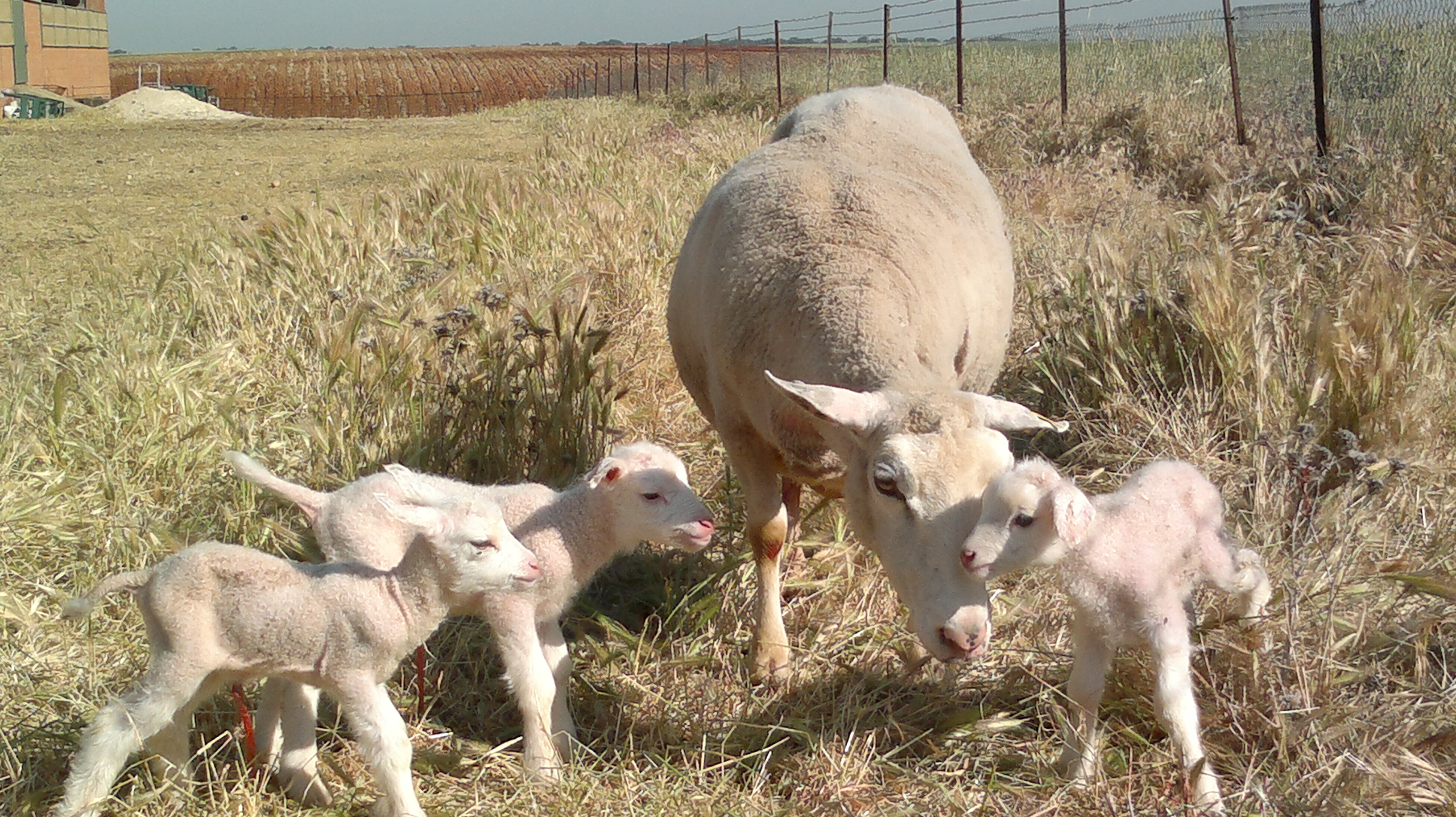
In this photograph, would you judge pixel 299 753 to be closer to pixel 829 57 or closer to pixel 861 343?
pixel 861 343

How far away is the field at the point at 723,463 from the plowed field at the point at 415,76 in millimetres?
23779

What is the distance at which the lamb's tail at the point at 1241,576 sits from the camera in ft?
8.39

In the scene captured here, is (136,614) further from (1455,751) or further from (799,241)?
(1455,751)

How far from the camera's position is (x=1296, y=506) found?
11.7 feet

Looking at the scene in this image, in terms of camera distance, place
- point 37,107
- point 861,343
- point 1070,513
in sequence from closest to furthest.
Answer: point 1070,513 → point 861,343 → point 37,107

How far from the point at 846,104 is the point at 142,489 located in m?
3.00

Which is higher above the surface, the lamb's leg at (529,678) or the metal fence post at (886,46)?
the metal fence post at (886,46)

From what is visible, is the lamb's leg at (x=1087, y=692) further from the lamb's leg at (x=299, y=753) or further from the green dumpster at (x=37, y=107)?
the green dumpster at (x=37, y=107)

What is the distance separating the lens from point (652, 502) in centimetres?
289

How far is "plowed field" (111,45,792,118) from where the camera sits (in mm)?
41094

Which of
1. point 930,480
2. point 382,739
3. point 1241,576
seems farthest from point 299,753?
point 1241,576

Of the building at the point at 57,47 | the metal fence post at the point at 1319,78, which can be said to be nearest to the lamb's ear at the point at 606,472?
the metal fence post at the point at 1319,78

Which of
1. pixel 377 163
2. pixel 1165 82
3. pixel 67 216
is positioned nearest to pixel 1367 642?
pixel 67 216

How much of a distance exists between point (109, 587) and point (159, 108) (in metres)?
29.7
